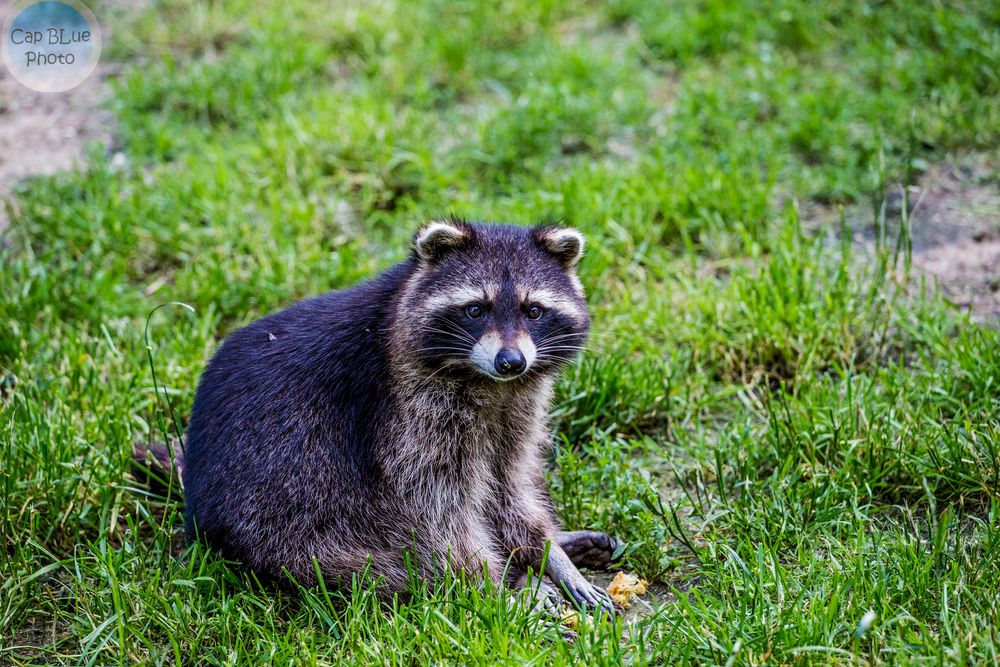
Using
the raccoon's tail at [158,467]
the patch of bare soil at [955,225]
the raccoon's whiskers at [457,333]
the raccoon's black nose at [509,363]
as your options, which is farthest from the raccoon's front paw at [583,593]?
the patch of bare soil at [955,225]

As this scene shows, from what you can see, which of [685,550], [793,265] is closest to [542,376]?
[685,550]

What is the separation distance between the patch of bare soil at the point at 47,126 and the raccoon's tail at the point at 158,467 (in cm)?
259

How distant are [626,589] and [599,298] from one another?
1.88 m

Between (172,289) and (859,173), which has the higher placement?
(859,173)

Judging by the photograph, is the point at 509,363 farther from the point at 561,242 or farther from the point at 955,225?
the point at 955,225

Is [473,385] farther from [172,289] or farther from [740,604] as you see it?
[172,289]

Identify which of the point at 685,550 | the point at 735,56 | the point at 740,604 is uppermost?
the point at 735,56

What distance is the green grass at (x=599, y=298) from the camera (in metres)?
3.30

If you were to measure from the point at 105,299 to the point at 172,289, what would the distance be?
1.13 feet

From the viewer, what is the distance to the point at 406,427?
366 cm

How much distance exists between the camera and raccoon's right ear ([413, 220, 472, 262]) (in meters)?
3.75

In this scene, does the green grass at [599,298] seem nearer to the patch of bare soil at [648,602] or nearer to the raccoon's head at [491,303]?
the patch of bare soil at [648,602]

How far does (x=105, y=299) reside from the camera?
5.14m

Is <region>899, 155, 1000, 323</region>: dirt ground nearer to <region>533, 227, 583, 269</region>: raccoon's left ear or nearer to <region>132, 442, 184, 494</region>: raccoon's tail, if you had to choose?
<region>533, 227, 583, 269</region>: raccoon's left ear
